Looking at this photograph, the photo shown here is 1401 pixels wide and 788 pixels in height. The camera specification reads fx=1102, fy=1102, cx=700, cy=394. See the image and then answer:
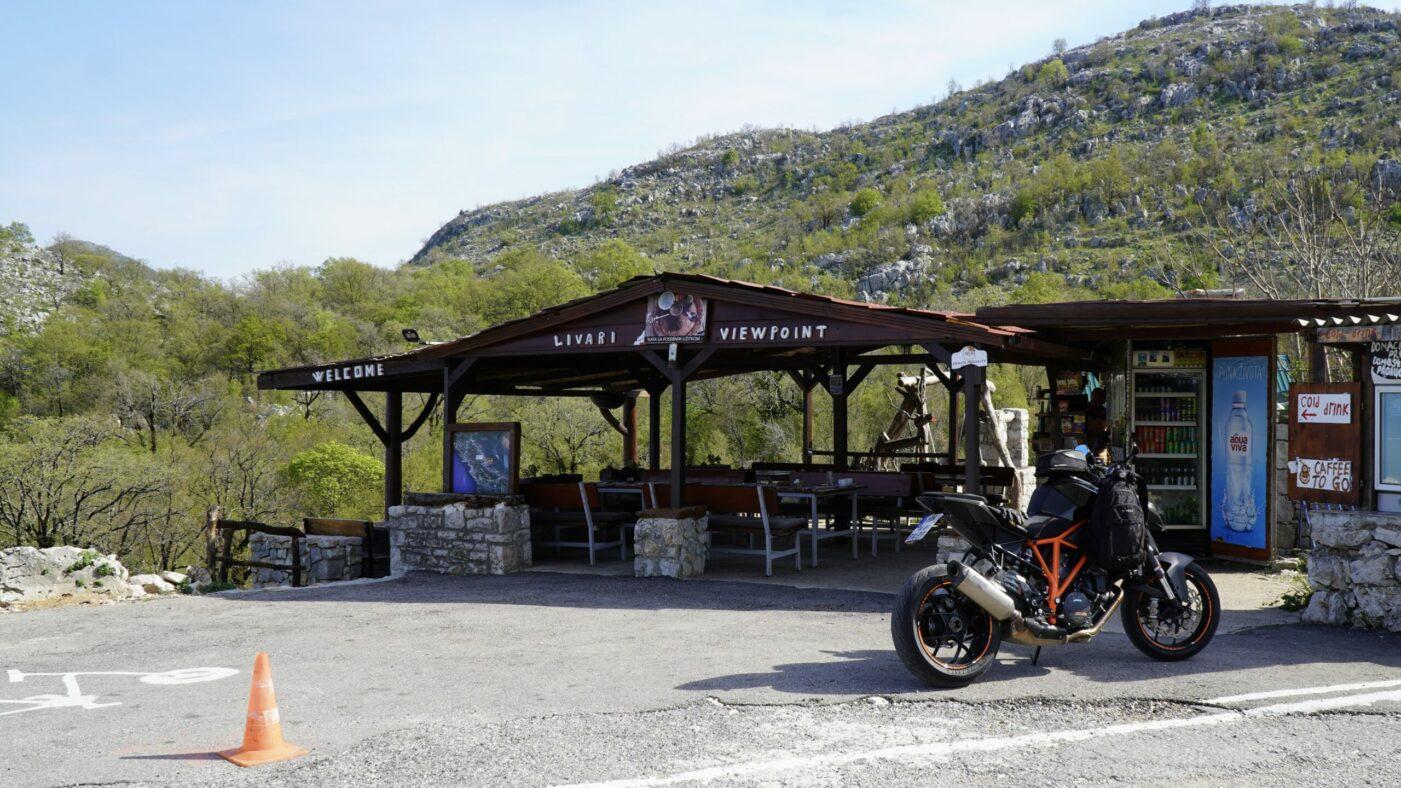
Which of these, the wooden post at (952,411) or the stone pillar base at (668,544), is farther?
the wooden post at (952,411)

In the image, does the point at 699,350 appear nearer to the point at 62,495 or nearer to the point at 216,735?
the point at 216,735

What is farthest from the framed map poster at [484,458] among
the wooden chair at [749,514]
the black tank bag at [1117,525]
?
the black tank bag at [1117,525]

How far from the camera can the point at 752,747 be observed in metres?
4.56

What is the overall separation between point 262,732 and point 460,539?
6.42m

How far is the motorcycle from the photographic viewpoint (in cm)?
543

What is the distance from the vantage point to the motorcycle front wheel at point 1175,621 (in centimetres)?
599

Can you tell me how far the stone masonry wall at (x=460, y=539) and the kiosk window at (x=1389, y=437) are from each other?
735 cm

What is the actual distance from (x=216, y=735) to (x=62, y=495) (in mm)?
17130

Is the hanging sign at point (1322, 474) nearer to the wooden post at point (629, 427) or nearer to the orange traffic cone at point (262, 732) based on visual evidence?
the orange traffic cone at point (262, 732)

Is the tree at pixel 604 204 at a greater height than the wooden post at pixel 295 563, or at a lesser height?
greater

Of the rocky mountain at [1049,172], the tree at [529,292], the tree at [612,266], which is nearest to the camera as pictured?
the rocky mountain at [1049,172]

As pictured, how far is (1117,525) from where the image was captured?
567 cm

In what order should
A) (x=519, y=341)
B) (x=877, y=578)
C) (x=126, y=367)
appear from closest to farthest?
(x=877, y=578)
(x=519, y=341)
(x=126, y=367)

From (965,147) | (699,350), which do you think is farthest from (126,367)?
(965,147)
